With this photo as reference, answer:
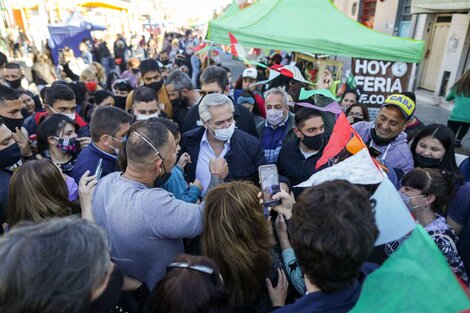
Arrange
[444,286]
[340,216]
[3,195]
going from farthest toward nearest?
[3,195], [340,216], [444,286]

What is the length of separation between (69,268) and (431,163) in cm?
296

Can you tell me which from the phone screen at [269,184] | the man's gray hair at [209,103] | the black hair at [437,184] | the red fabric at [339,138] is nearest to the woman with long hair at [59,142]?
the man's gray hair at [209,103]

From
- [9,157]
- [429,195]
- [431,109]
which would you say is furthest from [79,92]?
[431,109]

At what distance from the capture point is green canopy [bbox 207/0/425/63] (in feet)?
14.7

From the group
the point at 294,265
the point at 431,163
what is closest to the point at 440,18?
the point at 431,163

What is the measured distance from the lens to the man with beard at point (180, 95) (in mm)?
4535

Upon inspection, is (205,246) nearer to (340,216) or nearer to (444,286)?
(340,216)

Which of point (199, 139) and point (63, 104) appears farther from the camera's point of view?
point (63, 104)

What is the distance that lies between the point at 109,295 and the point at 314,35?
4613mm

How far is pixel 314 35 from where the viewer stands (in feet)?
15.6

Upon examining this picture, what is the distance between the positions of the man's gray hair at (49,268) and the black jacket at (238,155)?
Answer: 176 cm

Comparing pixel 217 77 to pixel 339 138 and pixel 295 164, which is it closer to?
pixel 295 164

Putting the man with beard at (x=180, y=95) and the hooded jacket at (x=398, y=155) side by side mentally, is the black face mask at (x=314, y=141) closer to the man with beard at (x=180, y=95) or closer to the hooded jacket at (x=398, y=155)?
the hooded jacket at (x=398, y=155)

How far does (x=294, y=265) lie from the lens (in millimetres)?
1862
